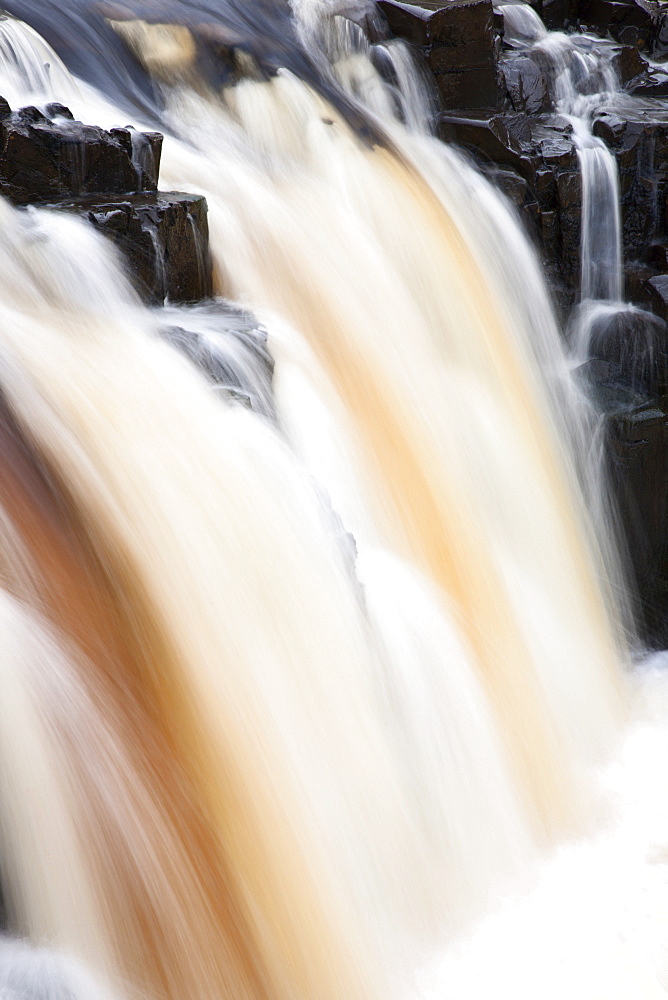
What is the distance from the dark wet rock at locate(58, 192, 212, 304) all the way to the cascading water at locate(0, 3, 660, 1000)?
11 cm

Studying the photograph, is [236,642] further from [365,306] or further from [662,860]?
[365,306]

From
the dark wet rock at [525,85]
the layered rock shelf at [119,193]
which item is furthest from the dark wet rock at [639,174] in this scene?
the layered rock shelf at [119,193]

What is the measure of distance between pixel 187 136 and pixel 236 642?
10.9 feet

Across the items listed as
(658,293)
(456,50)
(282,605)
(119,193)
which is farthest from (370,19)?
(282,605)

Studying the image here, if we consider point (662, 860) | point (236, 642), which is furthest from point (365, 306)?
point (662, 860)

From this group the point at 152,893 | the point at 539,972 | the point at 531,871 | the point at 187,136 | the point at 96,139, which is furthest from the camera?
the point at 187,136

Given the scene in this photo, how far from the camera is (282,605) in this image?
3266 mm

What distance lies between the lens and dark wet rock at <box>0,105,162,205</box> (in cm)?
412

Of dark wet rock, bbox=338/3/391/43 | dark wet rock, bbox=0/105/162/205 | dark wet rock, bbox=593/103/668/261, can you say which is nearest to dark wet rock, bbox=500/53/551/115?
dark wet rock, bbox=593/103/668/261

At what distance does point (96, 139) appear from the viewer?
4.27m

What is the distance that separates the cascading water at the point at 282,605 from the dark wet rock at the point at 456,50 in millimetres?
1653

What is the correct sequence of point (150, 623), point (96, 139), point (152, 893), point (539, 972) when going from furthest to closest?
point (96, 139) → point (539, 972) → point (150, 623) → point (152, 893)

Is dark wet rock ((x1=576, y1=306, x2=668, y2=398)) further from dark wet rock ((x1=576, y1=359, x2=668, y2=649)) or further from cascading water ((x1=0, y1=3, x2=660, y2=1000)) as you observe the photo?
cascading water ((x1=0, y1=3, x2=660, y2=1000))

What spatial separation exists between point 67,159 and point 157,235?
540 mm
